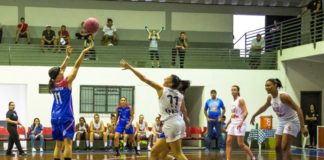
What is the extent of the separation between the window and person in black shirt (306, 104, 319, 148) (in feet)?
23.7

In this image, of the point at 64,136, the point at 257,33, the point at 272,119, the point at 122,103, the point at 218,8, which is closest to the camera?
the point at 64,136

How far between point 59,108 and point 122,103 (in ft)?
26.2

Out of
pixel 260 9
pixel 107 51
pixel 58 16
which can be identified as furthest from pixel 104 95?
pixel 260 9

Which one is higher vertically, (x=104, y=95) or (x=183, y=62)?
(x=183, y=62)

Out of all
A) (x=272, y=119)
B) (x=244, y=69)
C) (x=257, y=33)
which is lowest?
(x=272, y=119)

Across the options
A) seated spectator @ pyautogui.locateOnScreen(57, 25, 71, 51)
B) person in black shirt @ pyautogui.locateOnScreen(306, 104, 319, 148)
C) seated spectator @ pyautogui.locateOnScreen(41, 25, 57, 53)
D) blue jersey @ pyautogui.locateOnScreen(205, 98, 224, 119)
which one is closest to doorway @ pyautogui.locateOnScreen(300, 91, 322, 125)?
person in black shirt @ pyautogui.locateOnScreen(306, 104, 319, 148)

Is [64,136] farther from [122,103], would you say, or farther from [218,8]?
[218,8]

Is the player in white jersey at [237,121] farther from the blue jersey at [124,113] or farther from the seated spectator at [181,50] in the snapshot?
the seated spectator at [181,50]

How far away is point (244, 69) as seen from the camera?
23078 millimetres

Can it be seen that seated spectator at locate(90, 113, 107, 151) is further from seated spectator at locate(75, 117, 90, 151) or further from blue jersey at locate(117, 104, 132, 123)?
blue jersey at locate(117, 104, 132, 123)

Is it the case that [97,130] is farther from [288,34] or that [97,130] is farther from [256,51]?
[288,34]

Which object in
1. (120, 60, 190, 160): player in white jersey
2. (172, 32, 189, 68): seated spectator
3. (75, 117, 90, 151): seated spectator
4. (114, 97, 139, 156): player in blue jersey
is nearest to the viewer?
(120, 60, 190, 160): player in white jersey

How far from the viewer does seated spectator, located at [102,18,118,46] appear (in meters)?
24.0

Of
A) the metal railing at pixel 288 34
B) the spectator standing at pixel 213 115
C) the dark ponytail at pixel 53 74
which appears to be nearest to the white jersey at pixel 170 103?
the dark ponytail at pixel 53 74
